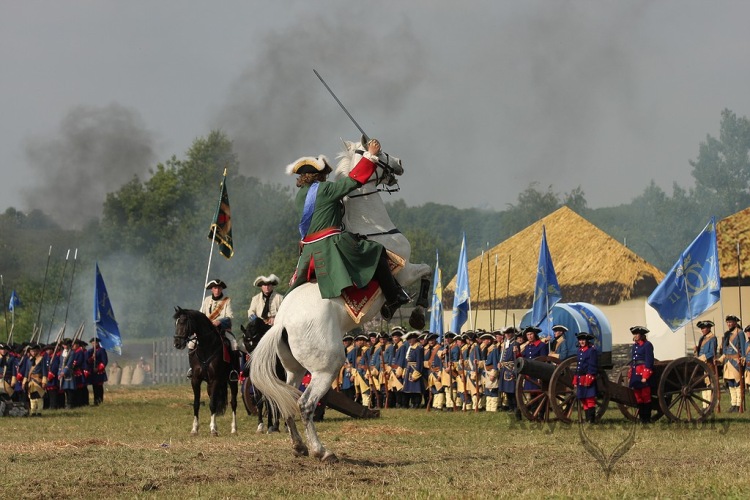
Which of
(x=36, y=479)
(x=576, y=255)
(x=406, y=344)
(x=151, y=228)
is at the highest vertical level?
(x=151, y=228)

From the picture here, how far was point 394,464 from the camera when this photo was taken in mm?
10492

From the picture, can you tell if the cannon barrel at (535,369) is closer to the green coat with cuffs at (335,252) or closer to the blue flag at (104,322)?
the green coat with cuffs at (335,252)

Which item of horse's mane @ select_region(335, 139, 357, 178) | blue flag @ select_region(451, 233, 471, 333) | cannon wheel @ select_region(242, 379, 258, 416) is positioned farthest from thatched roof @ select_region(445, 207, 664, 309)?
horse's mane @ select_region(335, 139, 357, 178)

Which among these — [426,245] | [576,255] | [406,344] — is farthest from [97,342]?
[426,245]

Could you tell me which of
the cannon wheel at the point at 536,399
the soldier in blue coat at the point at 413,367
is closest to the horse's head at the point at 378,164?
the cannon wheel at the point at 536,399

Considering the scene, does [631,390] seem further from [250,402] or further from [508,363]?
[250,402]

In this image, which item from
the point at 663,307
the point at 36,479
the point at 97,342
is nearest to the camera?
the point at 36,479

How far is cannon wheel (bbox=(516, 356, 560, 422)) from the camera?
1733 cm

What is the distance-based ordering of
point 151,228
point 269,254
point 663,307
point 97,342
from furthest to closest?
point 151,228 → point 269,254 → point 97,342 → point 663,307

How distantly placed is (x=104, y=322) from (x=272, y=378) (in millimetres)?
20139

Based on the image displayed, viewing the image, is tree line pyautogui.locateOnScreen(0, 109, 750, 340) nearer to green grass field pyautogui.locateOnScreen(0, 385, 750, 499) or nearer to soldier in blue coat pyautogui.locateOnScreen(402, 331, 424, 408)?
soldier in blue coat pyautogui.locateOnScreen(402, 331, 424, 408)

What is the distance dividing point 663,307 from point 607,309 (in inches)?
623

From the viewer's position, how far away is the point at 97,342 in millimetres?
29312

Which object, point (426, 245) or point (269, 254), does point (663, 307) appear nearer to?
point (269, 254)
